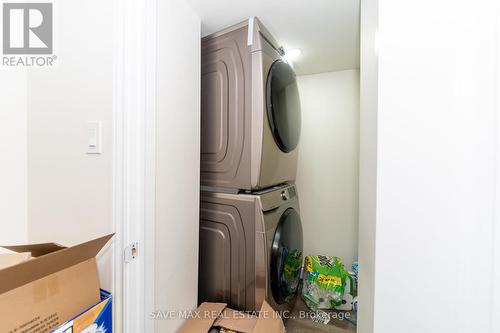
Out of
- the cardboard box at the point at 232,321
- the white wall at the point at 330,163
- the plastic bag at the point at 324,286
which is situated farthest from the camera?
the white wall at the point at 330,163

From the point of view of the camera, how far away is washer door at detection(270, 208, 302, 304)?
119 cm

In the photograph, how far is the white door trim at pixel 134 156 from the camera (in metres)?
0.72

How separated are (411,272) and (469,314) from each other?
0.38ft

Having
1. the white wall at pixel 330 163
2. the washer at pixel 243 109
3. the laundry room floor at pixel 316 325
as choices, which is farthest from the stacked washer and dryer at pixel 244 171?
the white wall at pixel 330 163

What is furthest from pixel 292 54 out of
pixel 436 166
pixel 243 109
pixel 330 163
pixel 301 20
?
pixel 436 166

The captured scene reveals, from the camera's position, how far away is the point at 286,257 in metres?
1.32

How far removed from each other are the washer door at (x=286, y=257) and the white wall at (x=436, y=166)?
2.54ft

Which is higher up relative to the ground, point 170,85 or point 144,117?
point 170,85

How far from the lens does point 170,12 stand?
911 mm

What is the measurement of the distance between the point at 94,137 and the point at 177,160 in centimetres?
33

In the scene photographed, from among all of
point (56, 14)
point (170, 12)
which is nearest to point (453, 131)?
point (170, 12)

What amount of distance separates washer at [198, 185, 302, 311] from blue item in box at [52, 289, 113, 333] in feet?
2.02

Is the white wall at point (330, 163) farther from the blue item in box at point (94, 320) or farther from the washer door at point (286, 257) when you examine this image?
the blue item in box at point (94, 320)

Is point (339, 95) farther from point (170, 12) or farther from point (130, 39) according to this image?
point (130, 39)
